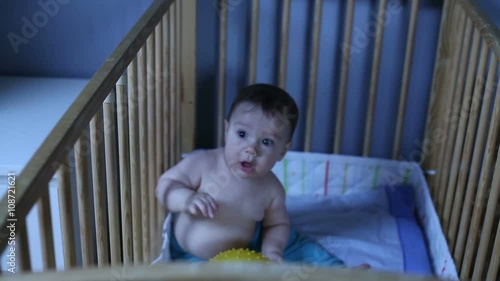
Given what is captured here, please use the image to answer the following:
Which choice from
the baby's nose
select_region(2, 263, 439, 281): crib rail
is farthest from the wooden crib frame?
the baby's nose

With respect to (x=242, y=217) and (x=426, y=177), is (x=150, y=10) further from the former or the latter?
(x=426, y=177)

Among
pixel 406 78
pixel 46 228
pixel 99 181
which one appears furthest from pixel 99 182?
pixel 406 78

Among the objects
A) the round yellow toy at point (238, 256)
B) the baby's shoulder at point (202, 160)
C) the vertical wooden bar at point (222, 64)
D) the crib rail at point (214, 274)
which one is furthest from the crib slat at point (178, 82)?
the crib rail at point (214, 274)

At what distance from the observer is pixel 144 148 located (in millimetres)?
1351

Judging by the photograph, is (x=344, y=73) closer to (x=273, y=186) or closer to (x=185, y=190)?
(x=273, y=186)

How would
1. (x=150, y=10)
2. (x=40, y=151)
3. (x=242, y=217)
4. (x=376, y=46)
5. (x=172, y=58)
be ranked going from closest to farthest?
(x=40, y=151)
(x=150, y=10)
(x=242, y=217)
(x=172, y=58)
(x=376, y=46)

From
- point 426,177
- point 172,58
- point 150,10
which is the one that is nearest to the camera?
point 150,10

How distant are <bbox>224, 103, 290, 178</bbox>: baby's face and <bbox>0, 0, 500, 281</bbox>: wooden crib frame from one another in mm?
180

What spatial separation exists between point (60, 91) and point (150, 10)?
19.2 inches

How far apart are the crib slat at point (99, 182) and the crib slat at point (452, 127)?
880 millimetres

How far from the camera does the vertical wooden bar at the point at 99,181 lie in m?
0.99

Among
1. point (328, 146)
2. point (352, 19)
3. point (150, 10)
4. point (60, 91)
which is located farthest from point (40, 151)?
point (328, 146)

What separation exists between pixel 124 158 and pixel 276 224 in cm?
49

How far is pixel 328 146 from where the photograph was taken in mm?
1888
